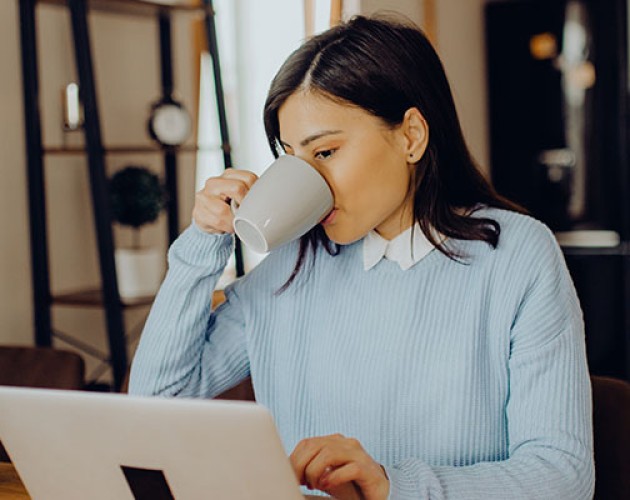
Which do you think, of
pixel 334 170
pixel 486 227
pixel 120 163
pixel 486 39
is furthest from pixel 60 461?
pixel 486 39

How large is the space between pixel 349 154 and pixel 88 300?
63.5 inches

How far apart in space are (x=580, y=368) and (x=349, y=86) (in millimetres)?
456

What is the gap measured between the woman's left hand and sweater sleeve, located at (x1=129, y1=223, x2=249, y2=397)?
0.48m

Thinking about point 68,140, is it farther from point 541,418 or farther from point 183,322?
point 541,418

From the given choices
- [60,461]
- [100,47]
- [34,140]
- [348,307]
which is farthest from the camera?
[100,47]

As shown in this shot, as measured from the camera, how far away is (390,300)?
4.66 feet

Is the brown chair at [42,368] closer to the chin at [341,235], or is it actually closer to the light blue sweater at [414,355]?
the light blue sweater at [414,355]

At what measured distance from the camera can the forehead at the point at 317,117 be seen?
1.32m

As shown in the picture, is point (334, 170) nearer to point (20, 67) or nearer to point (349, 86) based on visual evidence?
point (349, 86)

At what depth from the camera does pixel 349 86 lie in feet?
4.41

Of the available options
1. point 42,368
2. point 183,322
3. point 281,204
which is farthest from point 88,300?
point 281,204

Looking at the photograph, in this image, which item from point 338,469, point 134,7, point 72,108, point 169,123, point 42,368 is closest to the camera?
point 338,469

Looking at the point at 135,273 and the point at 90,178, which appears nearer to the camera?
the point at 90,178

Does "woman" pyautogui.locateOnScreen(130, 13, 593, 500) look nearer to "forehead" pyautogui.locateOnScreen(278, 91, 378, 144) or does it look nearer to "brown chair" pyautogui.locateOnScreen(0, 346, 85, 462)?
"forehead" pyautogui.locateOnScreen(278, 91, 378, 144)
